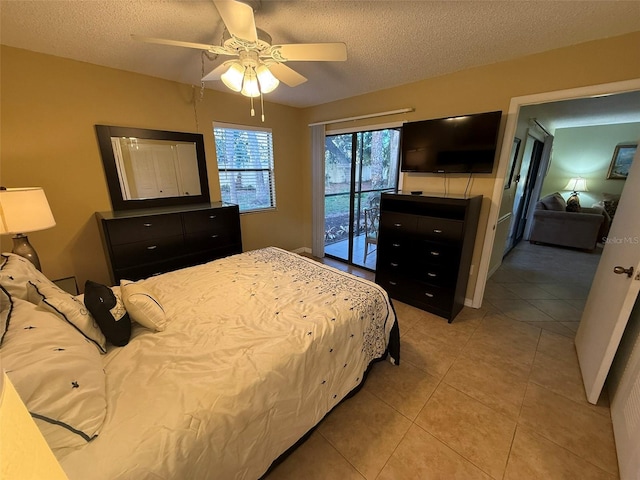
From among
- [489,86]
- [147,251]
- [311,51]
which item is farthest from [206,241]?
[489,86]

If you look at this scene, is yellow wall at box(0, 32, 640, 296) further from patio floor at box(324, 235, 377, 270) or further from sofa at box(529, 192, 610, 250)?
sofa at box(529, 192, 610, 250)

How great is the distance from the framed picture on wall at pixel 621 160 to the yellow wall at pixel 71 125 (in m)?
7.51

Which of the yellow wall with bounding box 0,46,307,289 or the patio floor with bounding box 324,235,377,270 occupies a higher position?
the yellow wall with bounding box 0,46,307,289

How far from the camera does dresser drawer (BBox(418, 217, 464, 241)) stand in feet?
7.63

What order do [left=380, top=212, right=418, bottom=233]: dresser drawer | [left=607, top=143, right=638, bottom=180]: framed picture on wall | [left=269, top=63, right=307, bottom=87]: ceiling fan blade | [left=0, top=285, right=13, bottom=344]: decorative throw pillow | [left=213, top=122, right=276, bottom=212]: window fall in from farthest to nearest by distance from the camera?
1. [left=607, top=143, right=638, bottom=180]: framed picture on wall
2. [left=213, top=122, right=276, bottom=212]: window
3. [left=380, top=212, right=418, bottom=233]: dresser drawer
4. [left=269, top=63, right=307, bottom=87]: ceiling fan blade
5. [left=0, top=285, right=13, bottom=344]: decorative throw pillow

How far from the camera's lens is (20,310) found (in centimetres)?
103

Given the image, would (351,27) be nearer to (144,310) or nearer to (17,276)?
(144,310)

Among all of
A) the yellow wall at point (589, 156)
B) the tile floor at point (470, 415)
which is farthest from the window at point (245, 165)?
the yellow wall at point (589, 156)

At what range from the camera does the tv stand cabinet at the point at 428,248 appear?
238cm

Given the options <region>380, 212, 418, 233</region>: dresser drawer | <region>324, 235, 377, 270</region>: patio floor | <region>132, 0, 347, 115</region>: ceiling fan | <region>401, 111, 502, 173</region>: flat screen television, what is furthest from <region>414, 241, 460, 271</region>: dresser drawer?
<region>132, 0, 347, 115</region>: ceiling fan

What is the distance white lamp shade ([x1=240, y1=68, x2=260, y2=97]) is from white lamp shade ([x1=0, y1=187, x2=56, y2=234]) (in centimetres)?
163

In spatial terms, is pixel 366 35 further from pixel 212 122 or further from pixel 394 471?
pixel 394 471

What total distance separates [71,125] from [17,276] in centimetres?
180

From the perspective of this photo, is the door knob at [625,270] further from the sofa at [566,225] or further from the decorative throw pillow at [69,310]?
the sofa at [566,225]
